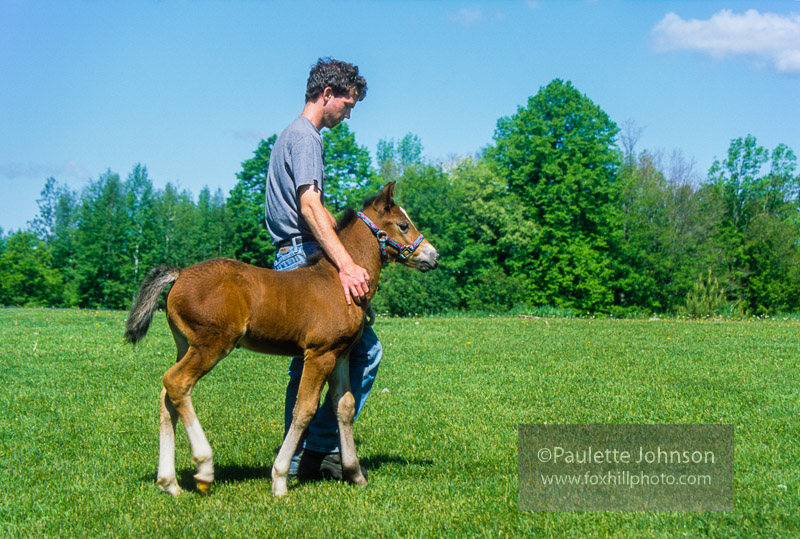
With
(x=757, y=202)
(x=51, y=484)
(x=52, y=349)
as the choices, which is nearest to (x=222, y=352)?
(x=51, y=484)

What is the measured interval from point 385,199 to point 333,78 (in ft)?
3.39

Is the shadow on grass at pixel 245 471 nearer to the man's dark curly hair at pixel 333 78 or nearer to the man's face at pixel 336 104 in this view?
the man's face at pixel 336 104

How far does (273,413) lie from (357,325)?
11.7 ft

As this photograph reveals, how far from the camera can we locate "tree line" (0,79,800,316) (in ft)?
141

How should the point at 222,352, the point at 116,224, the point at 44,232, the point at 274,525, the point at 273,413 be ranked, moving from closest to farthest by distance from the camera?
the point at 274,525 → the point at 222,352 → the point at 273,413 → the point at 116,224 → the point at 44,232

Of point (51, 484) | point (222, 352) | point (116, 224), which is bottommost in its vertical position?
point (51, 484)

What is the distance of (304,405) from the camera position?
4801 millimetres

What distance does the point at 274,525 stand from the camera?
4.27m

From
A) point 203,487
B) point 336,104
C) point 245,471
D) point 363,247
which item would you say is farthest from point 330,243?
point 245,471

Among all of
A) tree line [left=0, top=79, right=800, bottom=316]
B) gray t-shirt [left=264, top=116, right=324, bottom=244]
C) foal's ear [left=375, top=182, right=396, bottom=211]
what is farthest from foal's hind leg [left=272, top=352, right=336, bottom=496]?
tree line [left=0, top=79, right=800, bottom=316]

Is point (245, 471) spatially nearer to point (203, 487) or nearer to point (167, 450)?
point (203, 487)

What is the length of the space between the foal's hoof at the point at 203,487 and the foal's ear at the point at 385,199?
2485mm

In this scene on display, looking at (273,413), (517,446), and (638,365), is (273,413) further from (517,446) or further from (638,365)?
(638,365)

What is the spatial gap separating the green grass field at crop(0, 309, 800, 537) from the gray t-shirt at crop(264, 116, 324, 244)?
2083 mm
